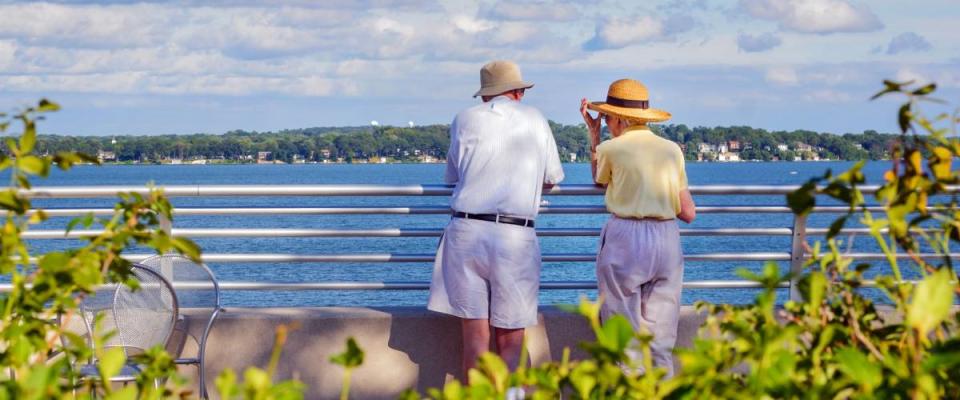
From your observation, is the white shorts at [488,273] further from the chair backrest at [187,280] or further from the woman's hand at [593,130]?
the chair backrest at [187,280]

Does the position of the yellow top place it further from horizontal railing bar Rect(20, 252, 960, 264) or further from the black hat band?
horizontal railing bar Rect(20, 252, 960, 264)

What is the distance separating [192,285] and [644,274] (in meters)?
1.84

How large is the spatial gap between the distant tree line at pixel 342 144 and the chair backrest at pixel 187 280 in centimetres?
9513

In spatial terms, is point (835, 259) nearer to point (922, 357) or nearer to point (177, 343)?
point (922, 357)

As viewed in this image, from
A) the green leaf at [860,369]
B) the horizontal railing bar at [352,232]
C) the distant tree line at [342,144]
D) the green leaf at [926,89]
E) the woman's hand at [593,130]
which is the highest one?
the green leaf at [926,89]

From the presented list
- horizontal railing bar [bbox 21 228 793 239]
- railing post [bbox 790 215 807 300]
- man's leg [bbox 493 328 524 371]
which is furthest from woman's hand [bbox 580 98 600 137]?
railing post [bbox 790 215 807 300]

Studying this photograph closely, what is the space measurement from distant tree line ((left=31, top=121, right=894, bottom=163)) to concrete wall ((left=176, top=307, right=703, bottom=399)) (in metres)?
94.9

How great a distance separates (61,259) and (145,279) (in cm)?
279

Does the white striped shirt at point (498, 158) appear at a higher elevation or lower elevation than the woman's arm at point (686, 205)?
higher

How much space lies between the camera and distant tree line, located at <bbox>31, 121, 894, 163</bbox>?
364 feet

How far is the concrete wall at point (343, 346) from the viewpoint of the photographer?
533 centimetres

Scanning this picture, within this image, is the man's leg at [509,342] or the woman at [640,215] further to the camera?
the man's leg at [509,342]

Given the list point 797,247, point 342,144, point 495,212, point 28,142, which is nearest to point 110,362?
point 28,142

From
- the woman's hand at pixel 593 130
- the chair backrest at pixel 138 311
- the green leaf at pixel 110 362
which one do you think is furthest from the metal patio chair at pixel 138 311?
the green leaf at pixel 110 362
